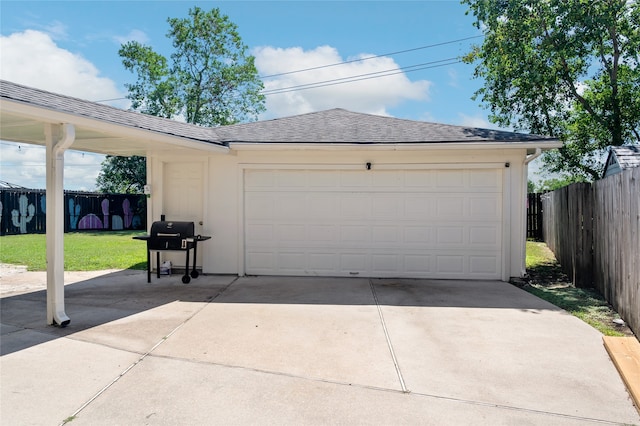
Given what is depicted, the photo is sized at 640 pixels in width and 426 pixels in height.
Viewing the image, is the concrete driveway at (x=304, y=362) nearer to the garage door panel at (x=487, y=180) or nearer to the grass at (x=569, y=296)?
the grass at (x=569, y=296)

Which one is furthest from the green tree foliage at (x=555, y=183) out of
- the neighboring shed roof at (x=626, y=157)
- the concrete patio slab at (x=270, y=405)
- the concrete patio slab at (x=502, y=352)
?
the concrete patio slab at (x=270, y=405)

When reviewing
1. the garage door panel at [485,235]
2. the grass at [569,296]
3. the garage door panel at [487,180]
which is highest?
the garage door panel at [487,180]

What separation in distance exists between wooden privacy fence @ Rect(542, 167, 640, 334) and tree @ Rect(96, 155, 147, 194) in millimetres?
23913

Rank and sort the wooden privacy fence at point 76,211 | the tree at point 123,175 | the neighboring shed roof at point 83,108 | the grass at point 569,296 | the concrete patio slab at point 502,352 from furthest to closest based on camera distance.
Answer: the tree at point 123,175 → the wooden privacy fence at point 76,211 → the grass at point 569,296 → the neighboring shed roof at point 83,108 → the concrete patio slab at point 502,352

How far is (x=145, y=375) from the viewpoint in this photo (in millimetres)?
3629

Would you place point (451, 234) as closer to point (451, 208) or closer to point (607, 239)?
point (451, 208)

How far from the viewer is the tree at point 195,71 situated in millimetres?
26000

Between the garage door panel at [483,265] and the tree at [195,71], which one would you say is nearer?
the garage door panel at [483,265]

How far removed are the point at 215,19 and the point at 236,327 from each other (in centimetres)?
2607

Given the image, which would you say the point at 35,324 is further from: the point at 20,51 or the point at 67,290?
the point at 20,51

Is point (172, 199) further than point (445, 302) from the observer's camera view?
Yes

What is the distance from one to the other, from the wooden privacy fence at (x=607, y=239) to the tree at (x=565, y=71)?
345 centimetres

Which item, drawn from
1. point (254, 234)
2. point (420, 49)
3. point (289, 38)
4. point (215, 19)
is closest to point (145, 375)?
point (254, 234)

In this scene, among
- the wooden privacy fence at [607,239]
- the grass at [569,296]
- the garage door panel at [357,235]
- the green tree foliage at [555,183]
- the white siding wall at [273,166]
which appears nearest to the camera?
the wooden privacy fence at [607,239]
